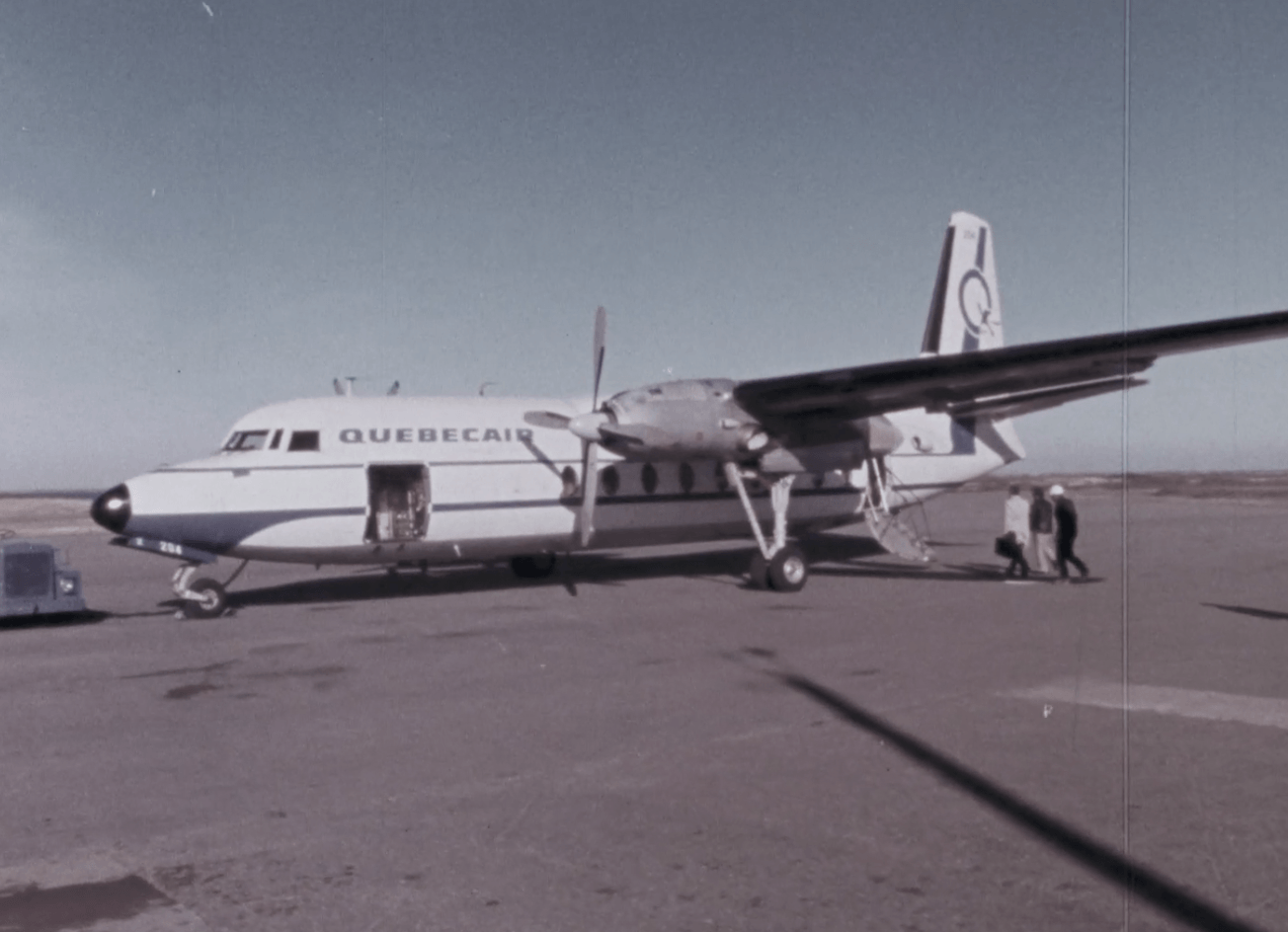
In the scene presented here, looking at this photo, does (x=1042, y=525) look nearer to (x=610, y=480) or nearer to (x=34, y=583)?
(x=610, y=480)

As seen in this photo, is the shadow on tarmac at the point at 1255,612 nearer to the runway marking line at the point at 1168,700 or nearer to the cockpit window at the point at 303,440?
the runway marking line at the point at 1168,700

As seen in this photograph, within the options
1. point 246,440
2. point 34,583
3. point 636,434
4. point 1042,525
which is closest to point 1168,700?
point 636,434

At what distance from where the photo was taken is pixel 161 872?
5.44 meters

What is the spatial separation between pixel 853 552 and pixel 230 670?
1674 cm

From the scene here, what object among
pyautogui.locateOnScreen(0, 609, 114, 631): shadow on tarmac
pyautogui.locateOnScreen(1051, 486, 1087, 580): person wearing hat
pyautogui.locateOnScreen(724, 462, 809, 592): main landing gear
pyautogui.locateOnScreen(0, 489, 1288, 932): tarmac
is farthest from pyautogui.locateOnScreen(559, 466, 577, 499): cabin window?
pyautogui.locateOnScreen(1051, 486, 1087, 580): person wearing hat

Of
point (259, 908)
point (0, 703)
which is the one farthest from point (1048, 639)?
point (0, 703)

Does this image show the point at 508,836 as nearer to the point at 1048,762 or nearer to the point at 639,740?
the point at 639,740

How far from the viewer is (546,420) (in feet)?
57.2

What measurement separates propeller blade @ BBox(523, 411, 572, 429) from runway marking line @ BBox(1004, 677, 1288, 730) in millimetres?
9132

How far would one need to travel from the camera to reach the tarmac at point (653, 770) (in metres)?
5.00

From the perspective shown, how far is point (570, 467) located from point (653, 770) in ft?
35.2

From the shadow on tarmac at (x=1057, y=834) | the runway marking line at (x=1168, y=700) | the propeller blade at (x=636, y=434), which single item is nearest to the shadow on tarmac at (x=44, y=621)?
the propeller blade at (x=636, y=434)

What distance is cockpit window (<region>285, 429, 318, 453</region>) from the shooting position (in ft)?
51.1

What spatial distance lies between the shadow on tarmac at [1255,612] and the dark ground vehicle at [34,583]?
50.7ft
